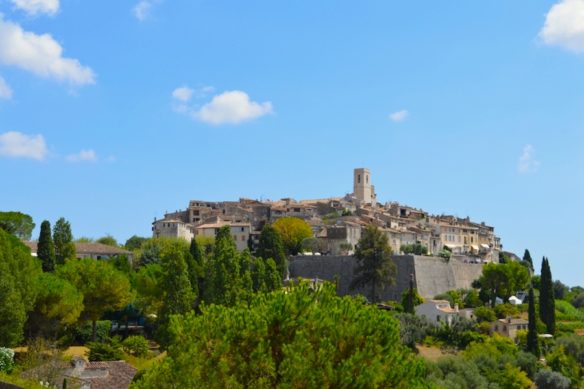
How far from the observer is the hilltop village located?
3612 inches

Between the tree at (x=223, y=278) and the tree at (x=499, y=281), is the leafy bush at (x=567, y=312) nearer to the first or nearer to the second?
the tree at (x=499, y=281)

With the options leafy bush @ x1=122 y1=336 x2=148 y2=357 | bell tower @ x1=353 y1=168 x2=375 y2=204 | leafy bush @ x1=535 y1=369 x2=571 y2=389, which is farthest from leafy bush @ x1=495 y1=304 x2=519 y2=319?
bell tower @ x1=353 y1=168 x2=375 y2=204

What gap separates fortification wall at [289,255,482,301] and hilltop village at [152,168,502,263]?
7.86 m

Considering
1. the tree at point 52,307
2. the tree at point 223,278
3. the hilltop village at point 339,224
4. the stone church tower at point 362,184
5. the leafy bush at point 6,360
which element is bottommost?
the leafy bush at point 6,360

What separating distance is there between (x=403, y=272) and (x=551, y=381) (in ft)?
88.2

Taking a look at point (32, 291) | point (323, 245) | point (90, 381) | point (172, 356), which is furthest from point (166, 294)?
point (323, 245)

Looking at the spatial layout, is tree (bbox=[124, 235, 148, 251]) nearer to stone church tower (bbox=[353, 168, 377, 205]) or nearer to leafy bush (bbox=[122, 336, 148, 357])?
stone church tower (bbox=[353, 168, 377, 205])

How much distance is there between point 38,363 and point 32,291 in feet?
28.0

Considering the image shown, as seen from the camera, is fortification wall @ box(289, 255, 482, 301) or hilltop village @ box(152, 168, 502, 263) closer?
fortification wall @ box(289, 255, 482, 301)

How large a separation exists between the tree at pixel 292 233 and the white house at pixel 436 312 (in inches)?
970

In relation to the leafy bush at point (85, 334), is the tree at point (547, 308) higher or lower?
higher

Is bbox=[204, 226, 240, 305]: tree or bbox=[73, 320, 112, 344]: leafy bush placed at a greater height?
bbox=[204, 226, 240, 305]: tree

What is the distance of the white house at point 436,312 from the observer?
62.3 meters

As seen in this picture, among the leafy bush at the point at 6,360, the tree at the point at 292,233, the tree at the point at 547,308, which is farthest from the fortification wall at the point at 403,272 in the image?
the leafy bush at the point at 6,360
